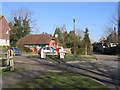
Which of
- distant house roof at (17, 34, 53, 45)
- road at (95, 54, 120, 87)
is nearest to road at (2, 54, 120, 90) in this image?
road at (95, 54, 120, 87)

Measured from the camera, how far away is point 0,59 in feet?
59.8

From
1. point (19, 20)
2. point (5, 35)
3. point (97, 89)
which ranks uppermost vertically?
point (19, 20)

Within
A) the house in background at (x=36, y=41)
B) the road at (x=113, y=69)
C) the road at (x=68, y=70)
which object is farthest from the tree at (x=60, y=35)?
the road at (x=68, y=70)

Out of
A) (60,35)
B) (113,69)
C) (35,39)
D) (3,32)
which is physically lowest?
(113,69)

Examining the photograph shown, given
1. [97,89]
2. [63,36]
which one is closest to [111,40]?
[63,36]

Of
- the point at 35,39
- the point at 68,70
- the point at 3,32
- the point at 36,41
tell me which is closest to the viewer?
the point at 68,70

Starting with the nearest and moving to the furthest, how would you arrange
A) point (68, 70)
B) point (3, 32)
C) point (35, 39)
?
point (68, 70), point (3, 32), point (35, 39)

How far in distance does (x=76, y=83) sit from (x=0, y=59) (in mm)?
7887

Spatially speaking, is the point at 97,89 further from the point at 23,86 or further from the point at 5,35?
the point at 5,35

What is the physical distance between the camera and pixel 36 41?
77.3 meters

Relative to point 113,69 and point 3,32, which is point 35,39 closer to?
point 3,32

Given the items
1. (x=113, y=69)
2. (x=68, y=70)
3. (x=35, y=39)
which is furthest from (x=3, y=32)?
(x=68, y=70)

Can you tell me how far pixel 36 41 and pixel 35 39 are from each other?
1.39m

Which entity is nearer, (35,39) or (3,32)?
(3,32)
